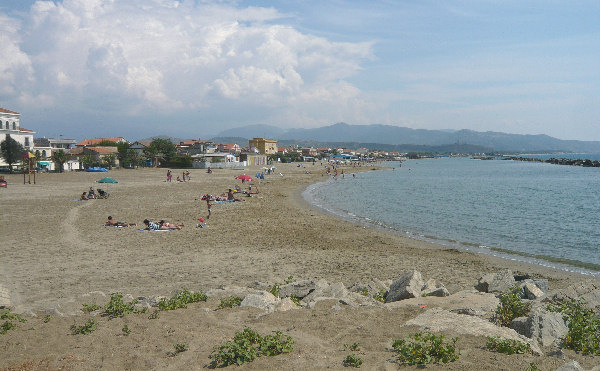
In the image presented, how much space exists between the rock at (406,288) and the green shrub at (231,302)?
3386mm

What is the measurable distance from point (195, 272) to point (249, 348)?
26.0 feet

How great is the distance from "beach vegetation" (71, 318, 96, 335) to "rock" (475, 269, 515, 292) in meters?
8.78

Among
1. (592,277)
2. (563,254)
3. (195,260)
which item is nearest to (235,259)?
(195,260)

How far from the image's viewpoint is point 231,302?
866 centimetres

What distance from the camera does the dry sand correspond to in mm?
6066

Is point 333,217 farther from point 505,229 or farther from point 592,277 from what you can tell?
point 592,277

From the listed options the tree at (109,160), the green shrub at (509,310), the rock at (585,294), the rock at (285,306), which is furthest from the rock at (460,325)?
the tree at (109,160)

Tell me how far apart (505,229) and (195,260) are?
17973 millimetres

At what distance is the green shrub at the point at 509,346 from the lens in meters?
5.75

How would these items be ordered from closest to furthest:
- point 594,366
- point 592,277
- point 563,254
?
1. point 594,366
2. point 592,277
3. point 563,254

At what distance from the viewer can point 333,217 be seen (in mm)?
27219

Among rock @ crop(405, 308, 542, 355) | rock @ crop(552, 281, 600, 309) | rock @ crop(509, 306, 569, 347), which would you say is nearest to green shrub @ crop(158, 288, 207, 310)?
rock @ crop(405, 308, 542, 355)

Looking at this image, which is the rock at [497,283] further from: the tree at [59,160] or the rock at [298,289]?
the tree at [59,160]

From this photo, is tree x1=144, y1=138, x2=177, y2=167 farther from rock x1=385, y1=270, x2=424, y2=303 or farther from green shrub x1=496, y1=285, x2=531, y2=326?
green shrub x1=496, y1=285, x2=531, y2=326
